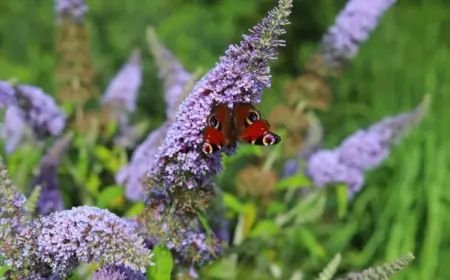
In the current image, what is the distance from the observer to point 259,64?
1.93 m

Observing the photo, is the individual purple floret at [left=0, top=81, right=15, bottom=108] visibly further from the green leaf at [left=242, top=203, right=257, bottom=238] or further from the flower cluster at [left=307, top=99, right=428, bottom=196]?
the flower cluster at [left=307, top=99, right=428, bottom=196]

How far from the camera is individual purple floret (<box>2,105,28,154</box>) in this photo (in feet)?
10.3

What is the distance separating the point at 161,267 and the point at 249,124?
1.52ft

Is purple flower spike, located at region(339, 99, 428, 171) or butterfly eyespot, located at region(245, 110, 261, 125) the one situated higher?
purple flower spike, located at region(339, 99, 428, 171)

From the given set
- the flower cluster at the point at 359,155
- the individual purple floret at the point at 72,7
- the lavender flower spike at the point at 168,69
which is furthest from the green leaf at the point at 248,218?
the individual purple floret at the point at 72,7

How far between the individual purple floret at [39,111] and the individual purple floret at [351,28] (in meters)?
1.31

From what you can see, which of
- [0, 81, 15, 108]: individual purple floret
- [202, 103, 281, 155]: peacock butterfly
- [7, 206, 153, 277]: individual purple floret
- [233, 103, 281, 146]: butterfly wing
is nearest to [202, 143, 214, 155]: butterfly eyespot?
[202, 103, 281, 155]: peacock butterfly

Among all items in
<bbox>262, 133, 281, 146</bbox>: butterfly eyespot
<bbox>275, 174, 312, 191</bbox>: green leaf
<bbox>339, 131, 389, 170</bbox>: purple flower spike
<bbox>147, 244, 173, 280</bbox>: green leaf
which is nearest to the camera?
<bbox>262, 133, 281, 146</bbox>: butterfly eyespot

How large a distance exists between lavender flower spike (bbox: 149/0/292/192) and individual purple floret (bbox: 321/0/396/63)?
162 cm

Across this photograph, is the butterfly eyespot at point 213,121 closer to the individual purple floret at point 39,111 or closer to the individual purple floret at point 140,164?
the individual purple floret at point 140,164

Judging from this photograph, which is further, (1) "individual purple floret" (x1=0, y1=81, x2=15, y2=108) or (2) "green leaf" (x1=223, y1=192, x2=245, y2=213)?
(2) "green leaf" (x1=223, y1=192, x2=245, y2=213)

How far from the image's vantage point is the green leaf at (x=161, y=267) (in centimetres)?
203

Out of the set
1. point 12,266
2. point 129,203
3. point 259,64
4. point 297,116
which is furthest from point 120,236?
point 297,116

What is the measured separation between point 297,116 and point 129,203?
0.95 metres
